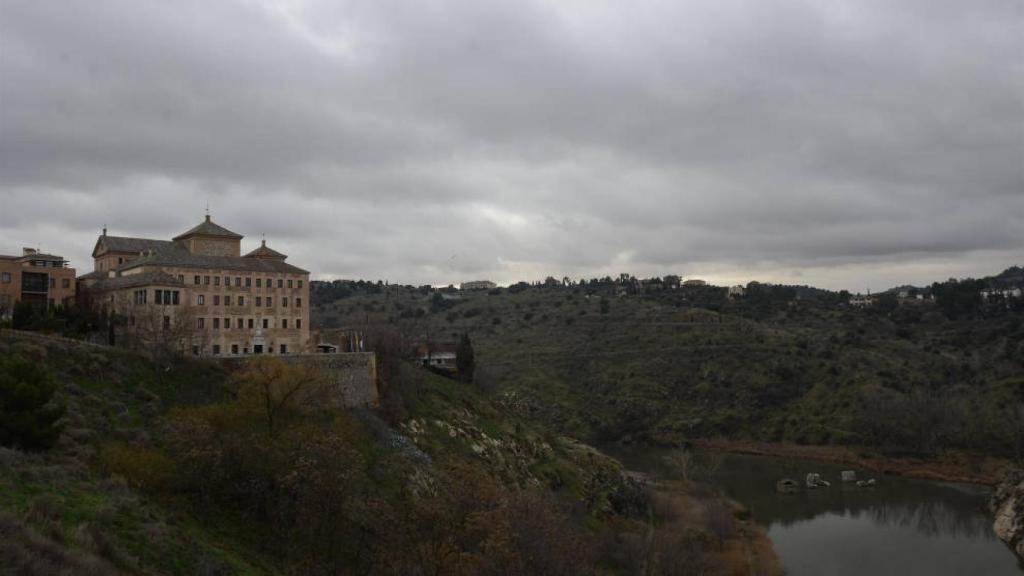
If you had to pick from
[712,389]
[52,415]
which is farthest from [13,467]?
[712,389]

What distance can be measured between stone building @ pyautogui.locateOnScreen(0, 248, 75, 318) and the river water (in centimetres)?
4372

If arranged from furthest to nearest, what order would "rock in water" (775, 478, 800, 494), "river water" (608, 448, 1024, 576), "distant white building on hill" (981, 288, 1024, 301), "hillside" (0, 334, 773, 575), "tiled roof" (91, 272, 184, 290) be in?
1. "distant white building on hill" (981, 288, 1024, 301)
2. "rock in water" (775, 478, 800, 494)
3. "river water" (608, 448, 1024, 576)
4. "tiled roof" (91, 272, 184, 290)
5. "hillside" (0, 334, 773, 575)

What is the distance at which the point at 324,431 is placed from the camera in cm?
3394

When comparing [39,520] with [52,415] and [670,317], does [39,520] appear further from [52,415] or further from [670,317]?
[670,317]

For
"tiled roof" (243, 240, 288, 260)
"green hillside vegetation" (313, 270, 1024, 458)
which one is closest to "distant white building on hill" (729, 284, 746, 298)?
"green hillside vegetation" (313, 270, 1024, 458)

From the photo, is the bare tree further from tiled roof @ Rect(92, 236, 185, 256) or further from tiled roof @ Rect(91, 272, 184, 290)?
tiled roof @ Rect(92, 236, 185, 256)

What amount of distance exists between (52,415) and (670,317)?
102001 millimetres

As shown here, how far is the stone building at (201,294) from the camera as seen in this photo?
4081cm

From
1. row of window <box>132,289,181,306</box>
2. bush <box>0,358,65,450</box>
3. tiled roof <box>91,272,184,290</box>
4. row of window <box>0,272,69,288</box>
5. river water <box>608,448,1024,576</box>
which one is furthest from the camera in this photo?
river water <box>608,448,1024,576</box>

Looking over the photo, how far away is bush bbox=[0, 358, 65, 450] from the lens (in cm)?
2290

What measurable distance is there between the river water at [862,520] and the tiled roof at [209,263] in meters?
35.1

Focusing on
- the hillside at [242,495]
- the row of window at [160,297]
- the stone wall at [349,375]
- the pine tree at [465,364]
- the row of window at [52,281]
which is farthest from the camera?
the pine tree at [465,364]

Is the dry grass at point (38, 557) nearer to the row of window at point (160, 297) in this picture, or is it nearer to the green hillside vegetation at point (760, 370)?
the row of window at point (160, 297)

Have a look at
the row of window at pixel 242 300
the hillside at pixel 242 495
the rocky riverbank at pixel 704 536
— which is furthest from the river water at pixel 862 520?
the row of window at pixel 242 300
